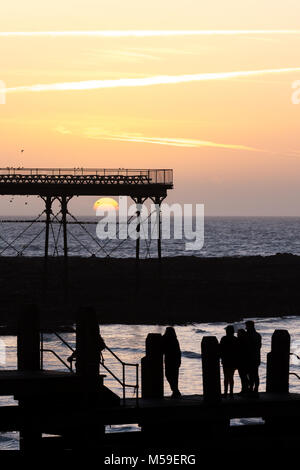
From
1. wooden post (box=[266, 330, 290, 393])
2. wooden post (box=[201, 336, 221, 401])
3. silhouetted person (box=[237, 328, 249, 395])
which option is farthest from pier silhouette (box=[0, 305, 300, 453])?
silhouetted person (box=[237, 328, 249, 395])

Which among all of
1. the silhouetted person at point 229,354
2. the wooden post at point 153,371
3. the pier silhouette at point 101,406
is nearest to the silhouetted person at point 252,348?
the silhouetted person at point 229,354

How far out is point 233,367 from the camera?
18500 millimetres

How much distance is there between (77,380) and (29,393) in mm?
779

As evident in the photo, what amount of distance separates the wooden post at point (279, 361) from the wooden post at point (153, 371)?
2.03 meters

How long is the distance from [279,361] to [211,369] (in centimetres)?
149

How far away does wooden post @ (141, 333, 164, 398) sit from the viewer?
1725 centimetres

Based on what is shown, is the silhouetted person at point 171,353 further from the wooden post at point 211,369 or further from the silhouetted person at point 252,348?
the silhouetted person at point 252,348

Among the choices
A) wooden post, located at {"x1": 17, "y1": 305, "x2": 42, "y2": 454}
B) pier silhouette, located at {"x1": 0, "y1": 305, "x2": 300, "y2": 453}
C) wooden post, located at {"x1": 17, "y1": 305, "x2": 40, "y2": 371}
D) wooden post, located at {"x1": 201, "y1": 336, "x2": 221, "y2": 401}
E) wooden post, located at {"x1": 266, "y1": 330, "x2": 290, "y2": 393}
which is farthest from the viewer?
wooden post, located at {"x1": 266, "y1": 330, "x2": 290, "y2": 393}

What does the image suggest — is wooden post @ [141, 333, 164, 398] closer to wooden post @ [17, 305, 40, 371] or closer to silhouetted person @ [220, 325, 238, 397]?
silhouetted person @ [220, 325, 238, 397]

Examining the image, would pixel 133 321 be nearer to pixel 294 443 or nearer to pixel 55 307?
pixel 55 307

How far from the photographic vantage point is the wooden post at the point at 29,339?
17172 mm

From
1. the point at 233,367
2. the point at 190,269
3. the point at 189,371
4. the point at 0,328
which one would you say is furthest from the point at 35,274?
the point at 233,367

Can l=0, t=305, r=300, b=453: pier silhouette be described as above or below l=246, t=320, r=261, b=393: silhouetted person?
below

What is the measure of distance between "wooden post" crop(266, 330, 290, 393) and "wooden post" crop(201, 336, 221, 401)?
4.20 feet
